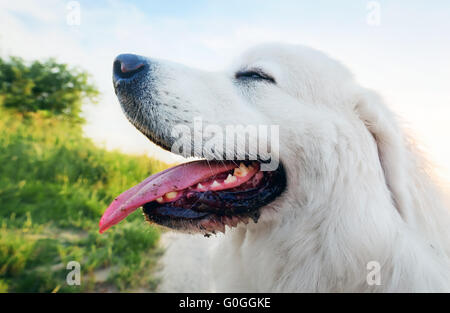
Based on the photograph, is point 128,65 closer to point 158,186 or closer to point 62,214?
point 158,186

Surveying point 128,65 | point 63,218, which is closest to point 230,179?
point 128,65

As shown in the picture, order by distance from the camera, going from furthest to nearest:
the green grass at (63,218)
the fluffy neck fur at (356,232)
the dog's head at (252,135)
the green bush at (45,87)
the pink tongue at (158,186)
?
the green bush at (45,87) → the green grass at (63,218) → the pink tongue at (158,186) → the dog's head at (252,135) → the fluffy neck fur at (356,232)

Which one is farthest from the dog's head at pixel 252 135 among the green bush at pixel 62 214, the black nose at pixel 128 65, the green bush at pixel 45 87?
the green bush at pixel 45 87

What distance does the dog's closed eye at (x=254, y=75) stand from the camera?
5.56 feet

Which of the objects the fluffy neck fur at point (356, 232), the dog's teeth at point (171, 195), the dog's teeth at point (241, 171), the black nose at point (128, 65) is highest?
the black nose at point (128, 65)

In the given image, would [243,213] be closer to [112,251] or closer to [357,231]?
[357,231]

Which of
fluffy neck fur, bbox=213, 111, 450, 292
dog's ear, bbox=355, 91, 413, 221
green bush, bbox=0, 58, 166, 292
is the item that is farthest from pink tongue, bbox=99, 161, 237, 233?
dog's ear, bbox=355, 91, 413, 221

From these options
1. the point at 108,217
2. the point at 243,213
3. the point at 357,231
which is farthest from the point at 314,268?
the point at 108,217

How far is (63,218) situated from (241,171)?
111 inches

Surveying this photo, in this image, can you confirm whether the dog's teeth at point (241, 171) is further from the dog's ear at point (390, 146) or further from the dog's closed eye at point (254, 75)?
the dog's ear at point (390, 146)

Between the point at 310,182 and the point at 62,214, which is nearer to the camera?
the point at 310,182

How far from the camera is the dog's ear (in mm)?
1396

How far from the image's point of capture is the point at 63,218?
3.48 m

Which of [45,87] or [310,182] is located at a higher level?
[45,87]
